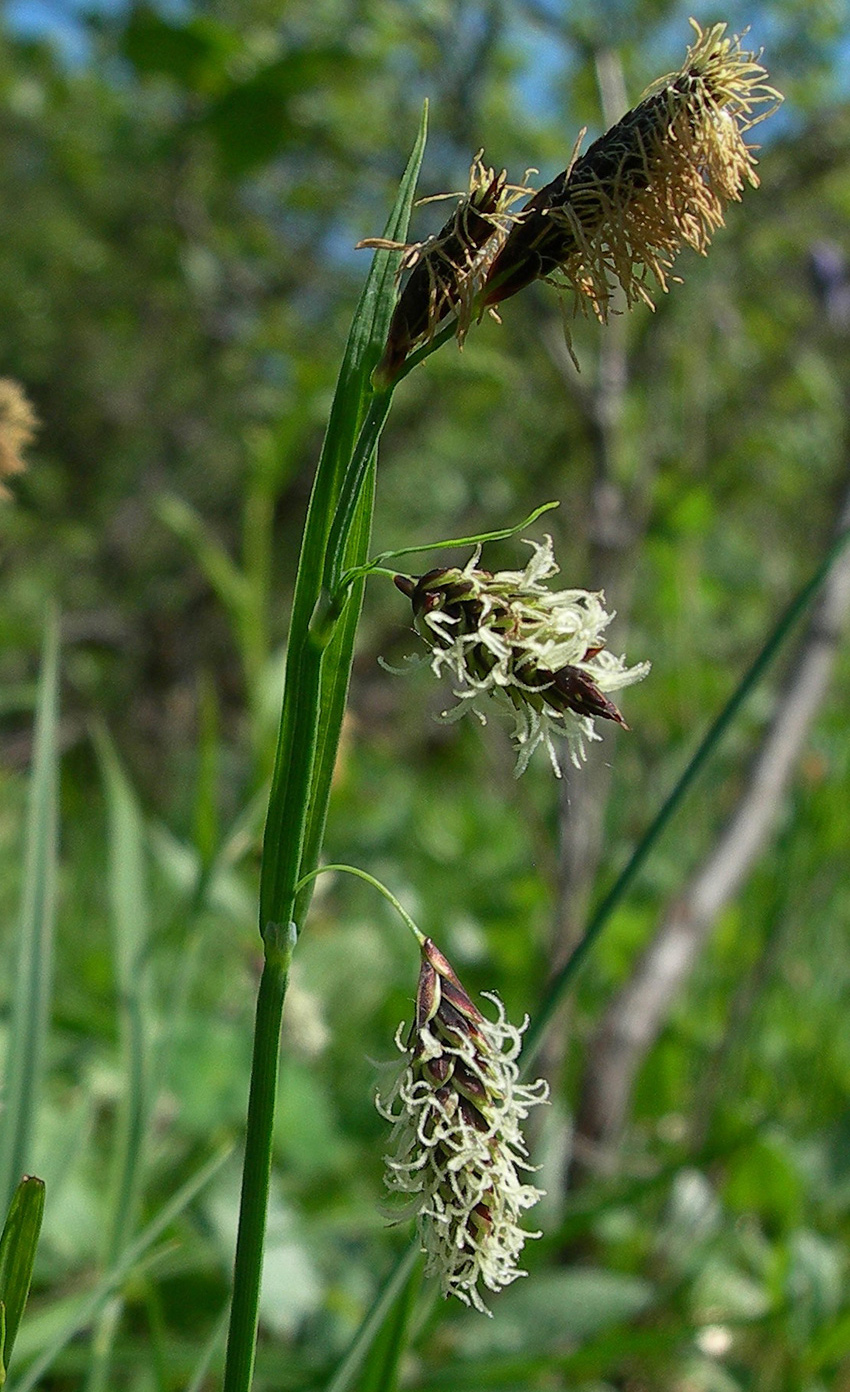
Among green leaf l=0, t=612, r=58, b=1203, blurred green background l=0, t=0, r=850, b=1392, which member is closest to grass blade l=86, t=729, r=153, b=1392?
blurred green background l=0, t=0, r=850, b=1392

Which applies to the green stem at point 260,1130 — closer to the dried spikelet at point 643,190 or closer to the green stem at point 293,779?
the green stem at point 293,779

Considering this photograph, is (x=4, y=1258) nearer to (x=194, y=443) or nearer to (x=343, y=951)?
(x=343, y=951)

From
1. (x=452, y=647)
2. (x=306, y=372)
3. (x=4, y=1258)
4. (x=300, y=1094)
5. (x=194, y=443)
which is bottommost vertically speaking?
(x=300, y=1094)

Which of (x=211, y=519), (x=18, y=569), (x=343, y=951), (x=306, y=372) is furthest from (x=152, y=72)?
(x=18, y=569)

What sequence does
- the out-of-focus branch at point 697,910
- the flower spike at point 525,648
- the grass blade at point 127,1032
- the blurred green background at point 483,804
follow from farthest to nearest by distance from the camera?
the out-of-focus branch at point 697,910
the blurred green background at point 483,804
the grass blade at point 127,1032
the flower spike at point 525,648

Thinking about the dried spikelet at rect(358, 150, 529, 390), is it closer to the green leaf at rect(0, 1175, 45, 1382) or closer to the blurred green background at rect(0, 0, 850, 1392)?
the blurred green background at rect(0, 0, 850, 1392)

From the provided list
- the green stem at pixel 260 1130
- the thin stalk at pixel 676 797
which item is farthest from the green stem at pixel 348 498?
the thin stalk at pixel 676 797

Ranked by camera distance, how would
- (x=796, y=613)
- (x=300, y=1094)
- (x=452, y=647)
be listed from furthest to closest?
(x=300, y=1094) < (x=796, y=613) < (x=452, y=647)
